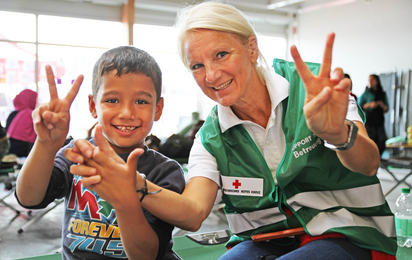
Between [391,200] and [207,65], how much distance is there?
469cm

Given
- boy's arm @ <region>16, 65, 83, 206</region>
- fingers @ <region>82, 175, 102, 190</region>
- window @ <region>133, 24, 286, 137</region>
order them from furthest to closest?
window @ <region>133, 24, 286, 137</region>, boy's arm @ <region>16, 65, 83, 206</region>, fingers @ <region>82, 175, 102, 190</region>

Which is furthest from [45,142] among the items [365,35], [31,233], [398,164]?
[365,35]

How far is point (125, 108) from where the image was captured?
115 centimetres

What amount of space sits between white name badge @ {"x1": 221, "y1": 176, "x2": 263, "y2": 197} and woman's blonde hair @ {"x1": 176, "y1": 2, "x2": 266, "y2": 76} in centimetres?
49

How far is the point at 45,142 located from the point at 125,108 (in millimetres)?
265

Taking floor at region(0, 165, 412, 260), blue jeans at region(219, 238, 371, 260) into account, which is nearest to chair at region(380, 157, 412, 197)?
floor at region(0, 165, 412, 260)

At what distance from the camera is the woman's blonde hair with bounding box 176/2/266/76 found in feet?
4.26

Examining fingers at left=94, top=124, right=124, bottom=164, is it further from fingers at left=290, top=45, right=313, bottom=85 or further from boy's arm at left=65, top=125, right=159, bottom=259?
fingers at left=290, top=45, right=313, bottom=85

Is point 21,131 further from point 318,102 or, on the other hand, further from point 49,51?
point 49,51

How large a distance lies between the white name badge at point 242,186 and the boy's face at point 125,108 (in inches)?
15.4

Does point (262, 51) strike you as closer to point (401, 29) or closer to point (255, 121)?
point (255, 121)

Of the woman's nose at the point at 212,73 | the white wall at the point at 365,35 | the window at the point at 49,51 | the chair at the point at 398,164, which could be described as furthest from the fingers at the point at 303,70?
the window at the point at 49,51

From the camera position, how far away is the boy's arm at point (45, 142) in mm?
957

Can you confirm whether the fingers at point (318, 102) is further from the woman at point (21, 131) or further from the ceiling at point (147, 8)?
the ceiling at point (147, 8)
